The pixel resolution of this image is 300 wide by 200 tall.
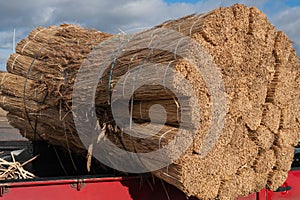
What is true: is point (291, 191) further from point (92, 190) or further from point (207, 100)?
point (92, 190)

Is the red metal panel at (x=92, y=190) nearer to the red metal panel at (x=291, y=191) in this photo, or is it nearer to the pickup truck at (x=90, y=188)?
the pickup truck at (x=90, y=188)

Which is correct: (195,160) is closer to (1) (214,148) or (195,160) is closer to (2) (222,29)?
(1) (214,148)

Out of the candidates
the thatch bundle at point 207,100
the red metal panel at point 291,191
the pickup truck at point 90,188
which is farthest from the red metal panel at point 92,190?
the red metal panel at point 291,191

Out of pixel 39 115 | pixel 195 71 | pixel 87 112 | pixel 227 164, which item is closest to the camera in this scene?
pixel 195 71

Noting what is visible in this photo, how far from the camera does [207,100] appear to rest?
13.2 feet

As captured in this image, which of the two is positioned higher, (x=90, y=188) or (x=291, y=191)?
(x=90, y=188)

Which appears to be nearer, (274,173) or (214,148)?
(214,148)

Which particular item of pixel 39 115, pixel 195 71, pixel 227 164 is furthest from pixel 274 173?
pixel 39 115

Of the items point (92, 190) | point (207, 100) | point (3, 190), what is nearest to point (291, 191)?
point (207, 100)

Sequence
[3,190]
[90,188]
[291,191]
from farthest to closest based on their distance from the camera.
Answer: [291,191] < [90,188] < [3,190]

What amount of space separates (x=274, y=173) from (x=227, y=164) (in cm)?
81

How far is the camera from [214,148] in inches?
165

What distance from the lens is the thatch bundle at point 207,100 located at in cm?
399

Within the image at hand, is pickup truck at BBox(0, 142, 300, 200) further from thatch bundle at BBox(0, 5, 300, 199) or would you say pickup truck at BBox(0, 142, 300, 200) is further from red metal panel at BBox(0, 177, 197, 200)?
thatch bundle at BBox(0, 5, 300, 199)
